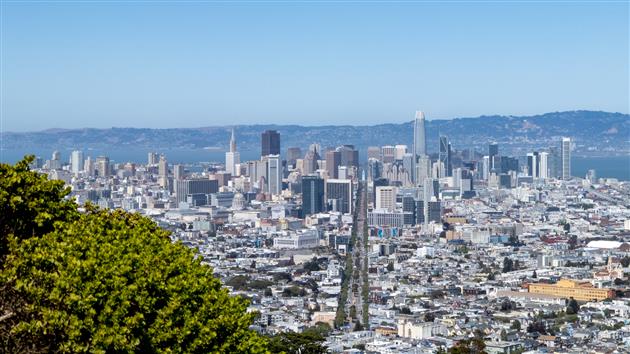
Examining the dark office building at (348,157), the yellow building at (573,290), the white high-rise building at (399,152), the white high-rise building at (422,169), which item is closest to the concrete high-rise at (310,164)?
the dark office building at (348,157)

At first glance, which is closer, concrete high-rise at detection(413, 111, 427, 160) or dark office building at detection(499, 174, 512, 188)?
dark office building at detection(499, 174, 512, 188)

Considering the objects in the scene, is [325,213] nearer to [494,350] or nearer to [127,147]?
[494,350]

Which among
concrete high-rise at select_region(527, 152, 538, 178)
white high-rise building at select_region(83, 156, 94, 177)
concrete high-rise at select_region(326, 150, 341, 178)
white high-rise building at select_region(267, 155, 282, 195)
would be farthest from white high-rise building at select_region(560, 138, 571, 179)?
white high-rise building at select_region(83, 156, 94, 177)

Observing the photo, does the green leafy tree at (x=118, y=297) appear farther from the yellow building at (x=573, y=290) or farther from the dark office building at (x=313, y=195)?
the dark office building at (x=313, y=195)

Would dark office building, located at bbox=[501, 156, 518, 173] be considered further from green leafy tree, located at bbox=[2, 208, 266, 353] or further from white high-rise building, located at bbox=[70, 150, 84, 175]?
green leafy tree, located at bbox=[2, 208, 266, 353]

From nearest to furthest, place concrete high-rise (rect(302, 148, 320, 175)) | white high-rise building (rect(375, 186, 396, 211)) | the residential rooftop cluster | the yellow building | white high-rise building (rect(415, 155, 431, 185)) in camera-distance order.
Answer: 1. the residential rooftop cluster
2. the yellow building
3. white high-rise building (rect(375, 186, 396, 211))
4. white high-rise building (rect(415, 155, 431, 185))
5. concrete high-rise (rect(302, 148, 320, 175))

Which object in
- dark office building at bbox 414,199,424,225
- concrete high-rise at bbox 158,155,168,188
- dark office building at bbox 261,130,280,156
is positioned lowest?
dark office building at bbox 414,199,424,225
